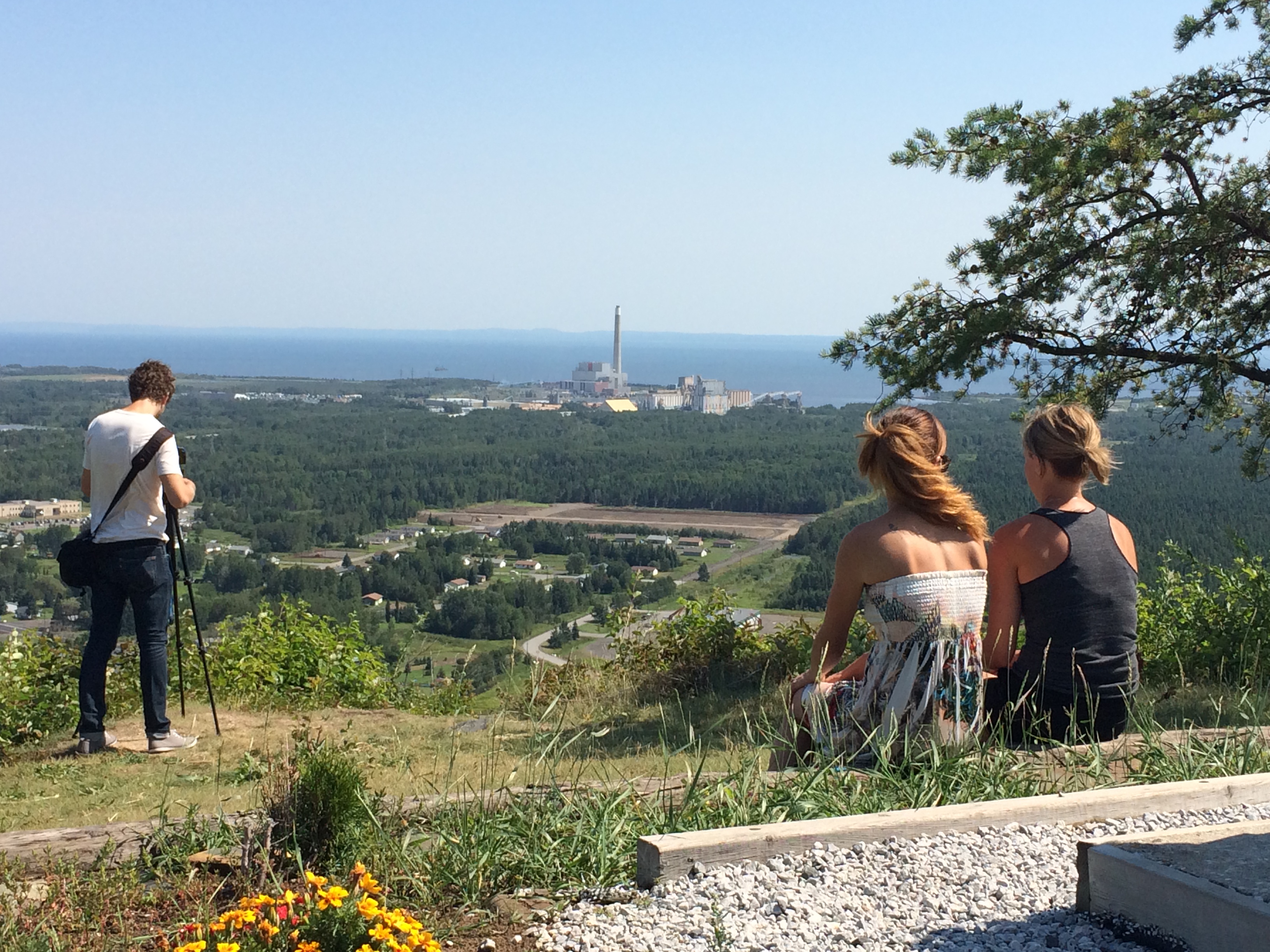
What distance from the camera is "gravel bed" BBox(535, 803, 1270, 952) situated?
215 centimetres

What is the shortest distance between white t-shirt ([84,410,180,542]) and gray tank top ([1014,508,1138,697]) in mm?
3318

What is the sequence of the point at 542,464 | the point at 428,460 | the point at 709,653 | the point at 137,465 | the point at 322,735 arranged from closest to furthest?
the point at 322,735
the point at 137,465
the point at 709,653
the point at 542,464
the point at 428,460

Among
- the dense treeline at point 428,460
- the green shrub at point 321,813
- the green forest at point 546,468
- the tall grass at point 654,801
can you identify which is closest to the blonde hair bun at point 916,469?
the tall grass at point 654,801

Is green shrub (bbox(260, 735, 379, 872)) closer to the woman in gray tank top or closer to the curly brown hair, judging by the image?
the woman in gray tank top

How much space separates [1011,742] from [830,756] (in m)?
0.68

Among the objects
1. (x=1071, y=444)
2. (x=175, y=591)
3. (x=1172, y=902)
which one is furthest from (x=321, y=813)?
(x=175, y=591)

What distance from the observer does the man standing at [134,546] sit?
461 centimetres

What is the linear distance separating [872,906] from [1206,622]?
14.9ft

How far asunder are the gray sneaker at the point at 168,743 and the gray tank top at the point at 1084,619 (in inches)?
136

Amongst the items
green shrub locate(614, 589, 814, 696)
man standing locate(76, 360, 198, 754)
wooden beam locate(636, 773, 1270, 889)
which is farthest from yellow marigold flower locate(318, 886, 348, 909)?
green shrub locate(614, 589, 814, 696)

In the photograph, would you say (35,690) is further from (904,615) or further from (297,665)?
(904,615)

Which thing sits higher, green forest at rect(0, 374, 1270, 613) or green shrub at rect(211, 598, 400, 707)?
green shrub at rect(211, 598, 400, 707)

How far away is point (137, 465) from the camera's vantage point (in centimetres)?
457

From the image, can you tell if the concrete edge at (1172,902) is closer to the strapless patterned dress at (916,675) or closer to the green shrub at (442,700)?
the strapless patterned dress at (916,675)
